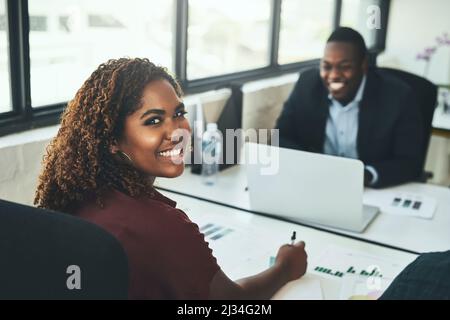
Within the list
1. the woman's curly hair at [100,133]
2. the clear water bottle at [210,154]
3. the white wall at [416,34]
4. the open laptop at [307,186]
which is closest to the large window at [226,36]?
the clear water bottle at [210,154]

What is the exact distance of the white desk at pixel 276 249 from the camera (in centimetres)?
121

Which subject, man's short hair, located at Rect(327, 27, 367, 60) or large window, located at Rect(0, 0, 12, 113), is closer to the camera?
large window, located at Rect(0, 0, 12, 113)

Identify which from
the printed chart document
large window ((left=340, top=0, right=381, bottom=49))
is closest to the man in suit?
the printed chart document

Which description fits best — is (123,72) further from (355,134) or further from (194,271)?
(355,134)

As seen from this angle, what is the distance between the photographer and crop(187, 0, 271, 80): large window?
232 cm

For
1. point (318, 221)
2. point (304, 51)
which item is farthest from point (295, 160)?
point (304, 51)

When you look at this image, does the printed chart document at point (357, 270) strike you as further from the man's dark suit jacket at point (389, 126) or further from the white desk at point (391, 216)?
the man's dark suit jacket at point (389, 126)

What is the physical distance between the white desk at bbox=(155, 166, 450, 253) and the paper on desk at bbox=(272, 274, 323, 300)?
0.32 m

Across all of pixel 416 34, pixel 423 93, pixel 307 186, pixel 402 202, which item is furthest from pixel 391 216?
pixel 416 34

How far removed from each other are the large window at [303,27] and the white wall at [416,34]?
79 cm

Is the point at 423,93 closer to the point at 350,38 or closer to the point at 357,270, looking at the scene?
the point at 350,38

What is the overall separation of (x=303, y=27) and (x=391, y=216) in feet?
6.11

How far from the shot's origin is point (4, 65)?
157 cm

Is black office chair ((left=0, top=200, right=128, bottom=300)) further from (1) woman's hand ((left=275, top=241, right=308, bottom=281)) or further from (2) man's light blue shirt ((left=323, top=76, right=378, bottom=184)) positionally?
(2) man's light blue shirt ((left=323, top=76, right=378, bottom=184))
